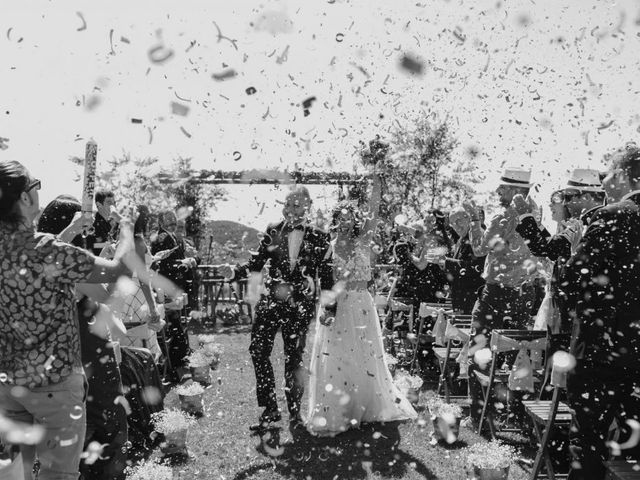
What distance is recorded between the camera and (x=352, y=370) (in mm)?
5672

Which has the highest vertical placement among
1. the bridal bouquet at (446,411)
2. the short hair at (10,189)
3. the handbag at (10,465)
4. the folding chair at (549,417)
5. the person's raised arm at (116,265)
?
the short hair at (10,189)

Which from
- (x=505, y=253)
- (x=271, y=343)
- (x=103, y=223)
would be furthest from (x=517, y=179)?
(x=103, y=223)

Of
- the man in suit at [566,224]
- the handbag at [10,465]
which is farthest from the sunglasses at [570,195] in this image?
the handbag at [10,465]

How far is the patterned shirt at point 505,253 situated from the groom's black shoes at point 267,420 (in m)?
2.52

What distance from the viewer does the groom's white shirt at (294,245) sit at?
18.8ft

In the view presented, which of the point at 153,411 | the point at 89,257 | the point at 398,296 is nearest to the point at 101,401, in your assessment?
the point at 89,257

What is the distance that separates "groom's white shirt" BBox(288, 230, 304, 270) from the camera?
5742mm

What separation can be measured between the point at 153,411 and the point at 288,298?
65.7 inches

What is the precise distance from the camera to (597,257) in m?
3.26

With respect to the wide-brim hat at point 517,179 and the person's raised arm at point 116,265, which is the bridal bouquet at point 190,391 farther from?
the wide-brim hat at point 517,179

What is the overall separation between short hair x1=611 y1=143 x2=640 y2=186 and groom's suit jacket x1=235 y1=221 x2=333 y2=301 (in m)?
3.10

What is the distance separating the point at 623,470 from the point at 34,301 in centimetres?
312

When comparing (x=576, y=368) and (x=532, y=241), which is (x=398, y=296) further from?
(x=576, y=368)

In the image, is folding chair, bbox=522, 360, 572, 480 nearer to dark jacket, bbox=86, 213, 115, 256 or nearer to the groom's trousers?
the groom's trousers
